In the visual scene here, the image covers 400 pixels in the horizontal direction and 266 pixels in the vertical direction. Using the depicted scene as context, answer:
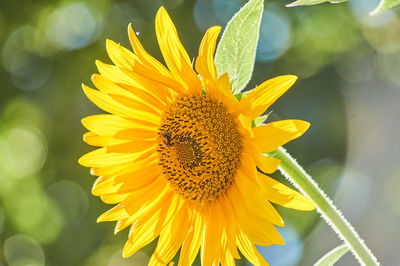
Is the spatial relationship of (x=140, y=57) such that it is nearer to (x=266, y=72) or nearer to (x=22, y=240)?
(x=266, y=72)

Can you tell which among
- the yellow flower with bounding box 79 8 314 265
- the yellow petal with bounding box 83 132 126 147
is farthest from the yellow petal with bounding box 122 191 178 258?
the yellow petal with bounding box 83 132 126 147

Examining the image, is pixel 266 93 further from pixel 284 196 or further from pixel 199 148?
pixel 199 148

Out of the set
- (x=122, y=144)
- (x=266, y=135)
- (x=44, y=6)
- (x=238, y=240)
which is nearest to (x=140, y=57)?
(x=122, y=144)

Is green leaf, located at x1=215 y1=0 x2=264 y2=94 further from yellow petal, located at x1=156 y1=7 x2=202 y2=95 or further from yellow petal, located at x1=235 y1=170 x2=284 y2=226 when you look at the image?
yellow petal, located at x1=235 y1=170 x2=284 y2=226

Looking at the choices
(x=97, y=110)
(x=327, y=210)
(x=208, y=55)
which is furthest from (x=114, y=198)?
(x=97, y=110)

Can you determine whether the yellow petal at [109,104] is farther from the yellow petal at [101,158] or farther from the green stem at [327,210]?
the green stem at [327,210]

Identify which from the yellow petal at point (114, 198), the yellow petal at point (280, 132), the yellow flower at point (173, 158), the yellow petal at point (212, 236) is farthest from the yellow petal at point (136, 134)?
the yellow petal at point (280, 132)
